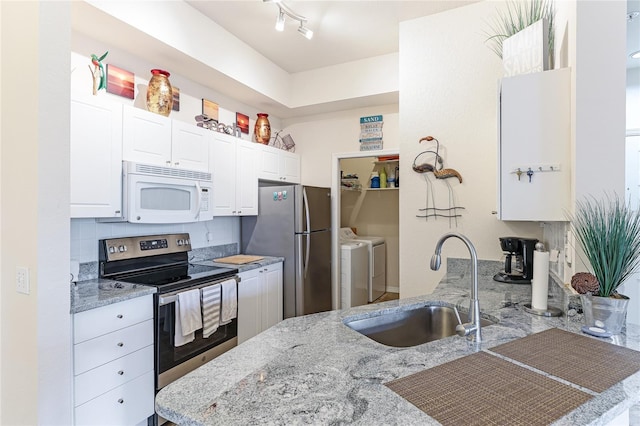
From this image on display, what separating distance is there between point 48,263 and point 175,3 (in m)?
2.05

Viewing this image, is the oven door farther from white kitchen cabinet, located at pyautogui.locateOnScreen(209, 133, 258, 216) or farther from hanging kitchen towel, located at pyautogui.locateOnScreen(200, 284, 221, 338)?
white kitchen cabinet, located at pyautogui.locateOnScreen(209, 133, 258, 216)

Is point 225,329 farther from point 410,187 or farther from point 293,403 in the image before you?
point 293,403

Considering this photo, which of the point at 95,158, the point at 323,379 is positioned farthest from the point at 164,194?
the point at 323,379

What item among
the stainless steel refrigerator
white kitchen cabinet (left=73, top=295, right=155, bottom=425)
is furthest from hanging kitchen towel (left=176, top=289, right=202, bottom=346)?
the stainless steel refrigerator

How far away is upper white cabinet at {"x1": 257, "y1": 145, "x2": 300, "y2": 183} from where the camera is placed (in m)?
3.64

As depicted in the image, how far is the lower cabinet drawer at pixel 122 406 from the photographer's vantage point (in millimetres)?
1798

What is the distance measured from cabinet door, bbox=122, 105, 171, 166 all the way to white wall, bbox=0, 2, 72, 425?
24.7 inches

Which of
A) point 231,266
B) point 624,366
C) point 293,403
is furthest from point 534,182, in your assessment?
point 231,266

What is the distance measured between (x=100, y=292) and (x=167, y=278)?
1.56 ft

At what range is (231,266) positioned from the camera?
2.96 meters

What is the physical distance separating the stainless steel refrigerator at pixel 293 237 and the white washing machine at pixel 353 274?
487 mm

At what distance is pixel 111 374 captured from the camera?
6.25 ft

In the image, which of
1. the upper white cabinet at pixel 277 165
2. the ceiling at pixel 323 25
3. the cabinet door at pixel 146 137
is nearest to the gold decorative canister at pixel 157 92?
the cabinet door at pixel 146 137

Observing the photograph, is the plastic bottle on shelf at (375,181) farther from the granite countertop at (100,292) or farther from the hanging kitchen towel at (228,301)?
the granite countertop at (100,292)
